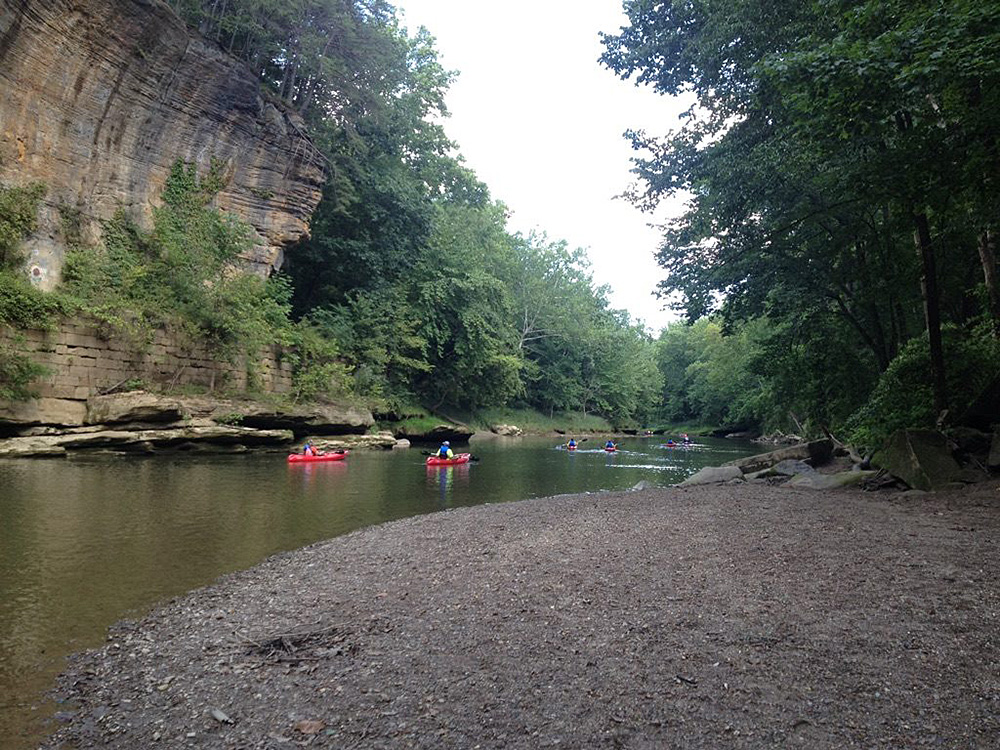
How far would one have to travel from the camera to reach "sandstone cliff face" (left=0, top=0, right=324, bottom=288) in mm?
18547

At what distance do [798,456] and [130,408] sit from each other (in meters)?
19.4

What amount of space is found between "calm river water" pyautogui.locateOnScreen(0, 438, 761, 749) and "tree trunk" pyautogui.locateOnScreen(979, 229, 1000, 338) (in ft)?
28.9

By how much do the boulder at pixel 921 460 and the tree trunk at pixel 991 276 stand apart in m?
2.69

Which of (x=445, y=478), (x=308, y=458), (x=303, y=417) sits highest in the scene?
(x=303, y=417)

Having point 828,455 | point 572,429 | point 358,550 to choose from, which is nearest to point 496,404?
point 572,429

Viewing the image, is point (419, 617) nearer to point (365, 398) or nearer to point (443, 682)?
point (443, 682)

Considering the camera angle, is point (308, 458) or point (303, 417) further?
point (303, 417)

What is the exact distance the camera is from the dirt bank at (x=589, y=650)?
9.24 ft

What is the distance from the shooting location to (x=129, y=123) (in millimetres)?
21859

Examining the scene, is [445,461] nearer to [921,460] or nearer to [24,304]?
[24,304]

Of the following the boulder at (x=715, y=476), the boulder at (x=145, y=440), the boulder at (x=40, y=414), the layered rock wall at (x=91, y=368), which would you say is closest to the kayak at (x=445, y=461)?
the boulder at (x=145, y=440)

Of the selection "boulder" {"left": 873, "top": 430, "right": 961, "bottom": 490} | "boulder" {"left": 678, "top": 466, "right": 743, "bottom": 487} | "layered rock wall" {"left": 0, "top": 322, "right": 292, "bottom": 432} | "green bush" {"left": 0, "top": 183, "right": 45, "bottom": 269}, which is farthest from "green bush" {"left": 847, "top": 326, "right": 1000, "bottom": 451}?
"green bush" {"left": 0, "top": 183, "right": 45, "bottom": 269}

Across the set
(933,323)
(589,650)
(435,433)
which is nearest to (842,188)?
(933,323)

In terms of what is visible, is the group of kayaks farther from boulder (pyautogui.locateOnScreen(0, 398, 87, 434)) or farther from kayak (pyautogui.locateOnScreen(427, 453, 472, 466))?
boulder (pyautogui.locateOnScreen(0, 398, 87, 434))
